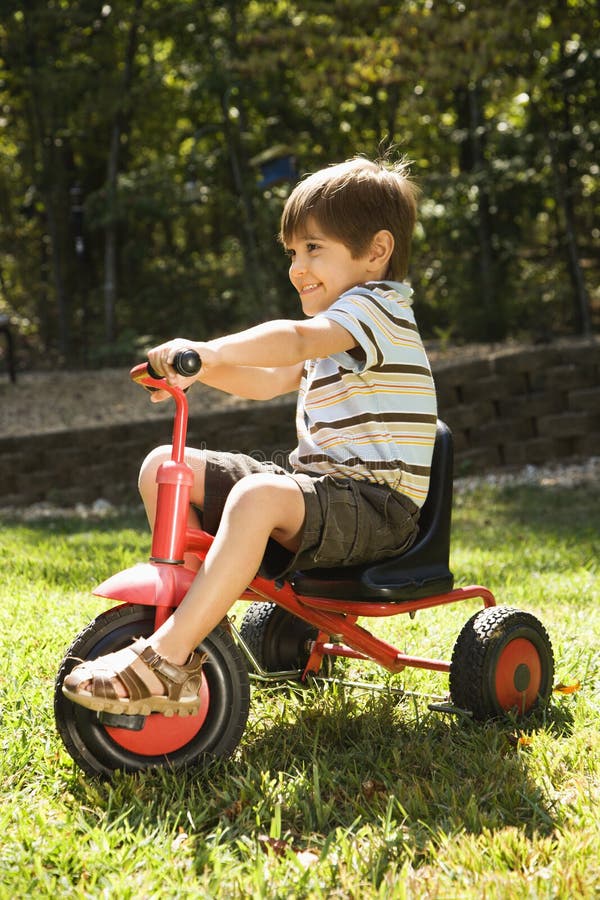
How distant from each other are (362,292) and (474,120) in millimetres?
7563

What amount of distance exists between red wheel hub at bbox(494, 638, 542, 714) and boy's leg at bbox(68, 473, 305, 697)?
0.64 m

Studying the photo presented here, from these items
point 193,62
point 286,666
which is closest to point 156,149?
point 193,62

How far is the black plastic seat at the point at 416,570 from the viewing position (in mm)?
2139

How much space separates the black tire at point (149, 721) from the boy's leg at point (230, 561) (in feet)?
0.29

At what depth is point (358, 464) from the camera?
2168mm

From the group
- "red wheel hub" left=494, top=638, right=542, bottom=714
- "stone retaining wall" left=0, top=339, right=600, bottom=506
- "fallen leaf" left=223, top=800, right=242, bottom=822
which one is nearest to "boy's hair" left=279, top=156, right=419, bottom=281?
"red wheel hub" left=494, top=638, right=542, bottom=714

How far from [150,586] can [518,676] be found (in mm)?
939

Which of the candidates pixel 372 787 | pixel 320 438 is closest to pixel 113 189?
pixel 320 438

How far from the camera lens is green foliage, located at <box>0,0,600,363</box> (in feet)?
24.7

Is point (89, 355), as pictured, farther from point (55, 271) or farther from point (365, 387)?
point (365, 387)

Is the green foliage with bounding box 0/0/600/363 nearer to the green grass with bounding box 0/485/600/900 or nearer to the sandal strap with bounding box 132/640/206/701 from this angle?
the green grass with bounding box 0/485/600/900

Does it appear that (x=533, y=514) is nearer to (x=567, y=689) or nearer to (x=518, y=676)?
(x=567, y=689)

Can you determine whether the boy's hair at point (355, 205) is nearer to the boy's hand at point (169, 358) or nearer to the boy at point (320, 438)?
the boy at point (320, 438)

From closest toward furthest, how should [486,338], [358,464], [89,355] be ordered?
[358,464], [486,338], [89,355]
